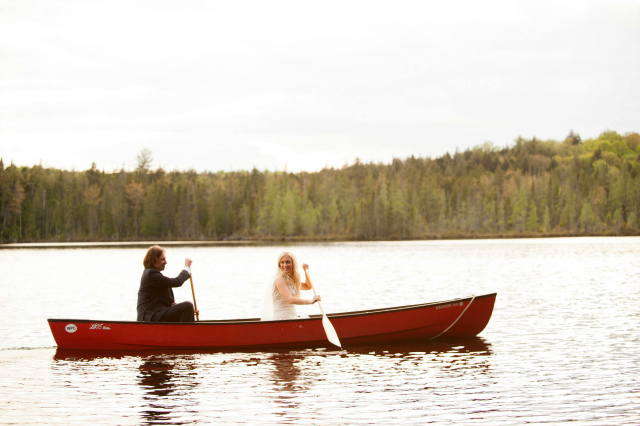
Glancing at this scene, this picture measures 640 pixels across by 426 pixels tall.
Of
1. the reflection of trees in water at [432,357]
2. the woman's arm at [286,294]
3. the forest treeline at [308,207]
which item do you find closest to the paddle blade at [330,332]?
the reflection of trees in water at [432,357]

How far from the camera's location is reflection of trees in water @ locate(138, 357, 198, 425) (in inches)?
374

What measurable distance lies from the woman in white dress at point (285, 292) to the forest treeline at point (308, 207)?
11987 cm

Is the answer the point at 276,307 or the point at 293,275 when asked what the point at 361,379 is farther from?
the point at 276,307

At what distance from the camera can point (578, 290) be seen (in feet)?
94.4

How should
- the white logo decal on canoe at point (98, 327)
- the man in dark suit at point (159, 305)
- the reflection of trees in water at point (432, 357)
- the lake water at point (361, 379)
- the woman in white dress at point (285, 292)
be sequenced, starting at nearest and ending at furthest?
the lake water at point (361, 379) → the reflection of trees in water at point (432, 357) → the woman in white dress at point (285, 292) → the man in dark suit at point (159, 305) → the white logo decal on canoe at point (98, 327)

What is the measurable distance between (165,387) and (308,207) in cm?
13252

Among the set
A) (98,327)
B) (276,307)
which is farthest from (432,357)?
(98,327)

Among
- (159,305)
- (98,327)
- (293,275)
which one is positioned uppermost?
(293,275)

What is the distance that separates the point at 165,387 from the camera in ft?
37.1

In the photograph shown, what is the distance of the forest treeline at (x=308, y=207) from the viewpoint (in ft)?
447

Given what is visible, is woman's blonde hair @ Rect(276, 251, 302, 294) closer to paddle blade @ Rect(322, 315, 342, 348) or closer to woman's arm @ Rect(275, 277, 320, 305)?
woman's arm @ Rect(275, 277, 320, 305)

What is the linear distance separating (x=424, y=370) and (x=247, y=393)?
11.4 ft

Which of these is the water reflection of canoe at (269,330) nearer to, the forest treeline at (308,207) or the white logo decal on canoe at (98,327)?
the white logo decal on canoe at (98,327)

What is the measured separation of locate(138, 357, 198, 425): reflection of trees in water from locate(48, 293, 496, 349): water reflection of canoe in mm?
631
